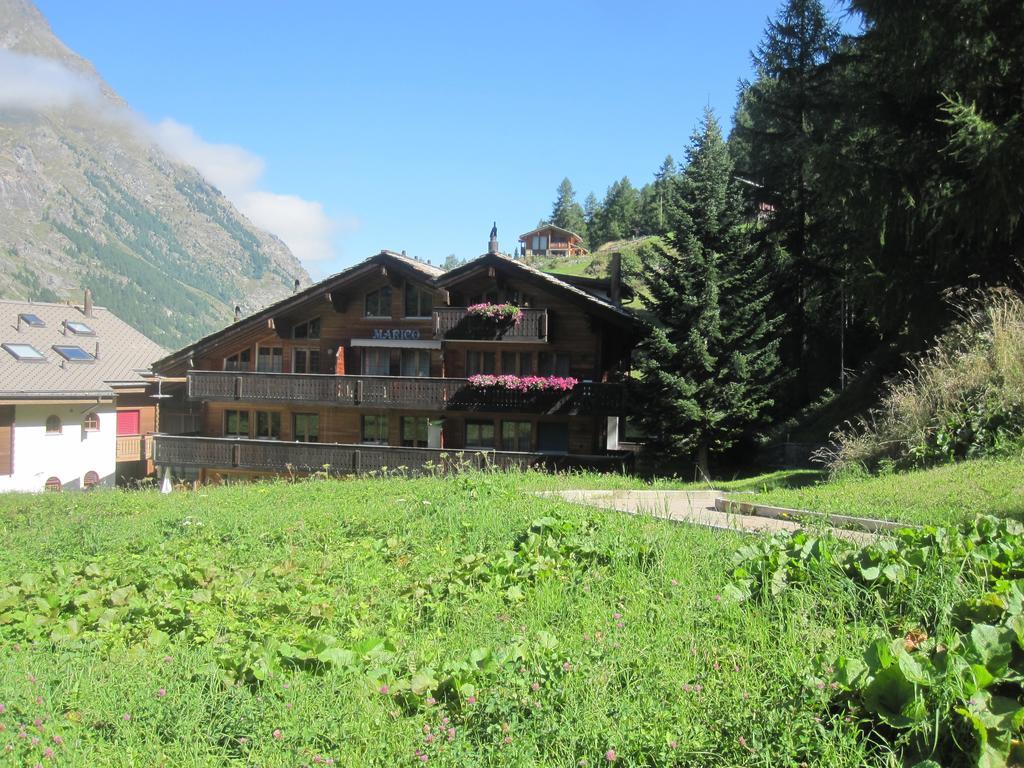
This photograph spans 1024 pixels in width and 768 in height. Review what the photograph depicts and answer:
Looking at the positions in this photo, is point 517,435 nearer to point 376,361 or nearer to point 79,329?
point 376,361

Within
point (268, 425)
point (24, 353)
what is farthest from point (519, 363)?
point (24, 353)

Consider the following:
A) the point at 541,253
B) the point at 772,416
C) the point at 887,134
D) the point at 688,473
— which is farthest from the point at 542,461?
the point at 541,253

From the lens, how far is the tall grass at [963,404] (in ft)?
43.6

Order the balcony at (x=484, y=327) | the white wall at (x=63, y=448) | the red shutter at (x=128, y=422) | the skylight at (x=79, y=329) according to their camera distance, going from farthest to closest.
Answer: the skylight at (x=79, y=329), the red shutter at (x=128, y=422), the white wall at (x=63, y=448), the balcony at (x=484, y=327)

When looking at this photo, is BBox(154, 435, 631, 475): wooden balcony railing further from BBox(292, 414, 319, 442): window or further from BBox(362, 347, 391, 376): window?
BBox(362, 347, 391, 376): window

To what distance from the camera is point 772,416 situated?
1138 inches

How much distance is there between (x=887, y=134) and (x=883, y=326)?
4763mm

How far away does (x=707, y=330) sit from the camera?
26594mm

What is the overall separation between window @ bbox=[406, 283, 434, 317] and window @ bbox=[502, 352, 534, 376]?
13.0 feet

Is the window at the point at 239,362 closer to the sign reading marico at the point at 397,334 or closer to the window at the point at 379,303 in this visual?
the window at the point at 379,303

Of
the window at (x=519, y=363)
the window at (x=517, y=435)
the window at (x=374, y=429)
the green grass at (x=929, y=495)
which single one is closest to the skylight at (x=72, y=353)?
the window at (x=374, y=429)

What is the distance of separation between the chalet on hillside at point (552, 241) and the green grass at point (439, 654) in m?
96.5

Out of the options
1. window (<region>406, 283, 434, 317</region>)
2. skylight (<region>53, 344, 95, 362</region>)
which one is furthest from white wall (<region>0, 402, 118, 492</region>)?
window (<region>406, 283, 434, 317</region>)

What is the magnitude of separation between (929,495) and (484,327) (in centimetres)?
2128
